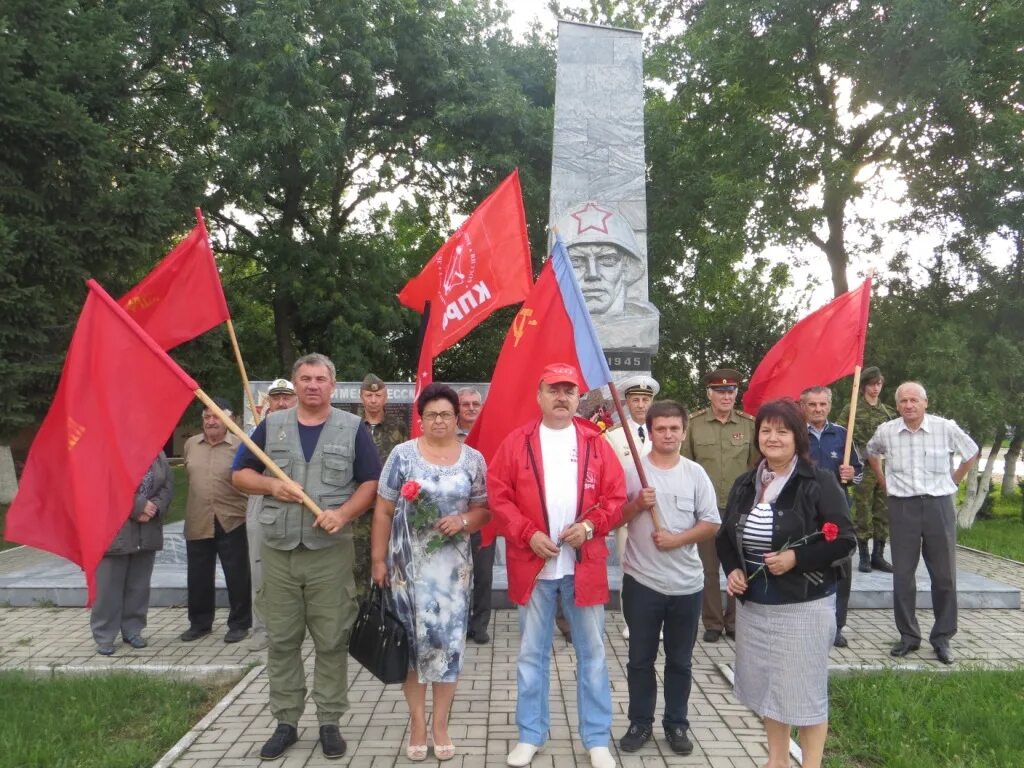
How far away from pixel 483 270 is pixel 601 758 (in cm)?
290

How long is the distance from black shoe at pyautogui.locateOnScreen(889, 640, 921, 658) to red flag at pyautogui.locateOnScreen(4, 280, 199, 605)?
462cm

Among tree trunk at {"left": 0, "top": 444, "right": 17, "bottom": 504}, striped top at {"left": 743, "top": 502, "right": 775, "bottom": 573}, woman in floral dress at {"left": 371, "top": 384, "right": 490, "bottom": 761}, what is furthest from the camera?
tree trunk at {"left": 0, "top": 444, "right": 17, "bottom": 504}

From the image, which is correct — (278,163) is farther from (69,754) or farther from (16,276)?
(69,754)

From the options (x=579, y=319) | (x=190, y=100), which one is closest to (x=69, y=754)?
(x=579, y=319)

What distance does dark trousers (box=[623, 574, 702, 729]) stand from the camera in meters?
3.73

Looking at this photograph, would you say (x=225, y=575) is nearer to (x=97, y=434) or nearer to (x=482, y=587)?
(x=482, y=587)

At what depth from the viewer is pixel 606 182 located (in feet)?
30.8

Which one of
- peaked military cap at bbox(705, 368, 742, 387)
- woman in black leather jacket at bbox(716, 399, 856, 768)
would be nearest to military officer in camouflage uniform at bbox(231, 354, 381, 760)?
woman in black leather jacket at bbox(716, 399, 856, 768)

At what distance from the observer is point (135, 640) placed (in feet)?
18.4

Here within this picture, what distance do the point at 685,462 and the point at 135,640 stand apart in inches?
164

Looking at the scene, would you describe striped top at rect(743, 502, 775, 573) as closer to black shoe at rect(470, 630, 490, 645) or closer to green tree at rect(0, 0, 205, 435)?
black shoe at rect(470, 630, 490, 645)

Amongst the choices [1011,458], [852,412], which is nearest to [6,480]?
[852,412]

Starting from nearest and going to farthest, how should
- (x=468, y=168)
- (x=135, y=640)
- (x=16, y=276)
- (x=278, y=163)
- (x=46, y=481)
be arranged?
(x=46, y=481) < (x=135, y=640) < (x=16, y=276) < (x=278, y=163) < (x=468, y=168)

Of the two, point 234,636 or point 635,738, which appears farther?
point 234,636
